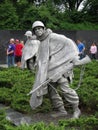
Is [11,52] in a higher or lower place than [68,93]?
lower

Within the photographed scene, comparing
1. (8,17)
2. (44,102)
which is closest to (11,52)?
(8,17)

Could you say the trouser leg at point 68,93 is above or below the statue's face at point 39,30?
below

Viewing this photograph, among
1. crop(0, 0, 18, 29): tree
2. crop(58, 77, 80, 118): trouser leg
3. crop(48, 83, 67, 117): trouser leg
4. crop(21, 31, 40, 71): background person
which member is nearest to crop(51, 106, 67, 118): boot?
crop(48, 83, 67, 117): trouser leg

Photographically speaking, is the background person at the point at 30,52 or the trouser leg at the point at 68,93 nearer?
the trouser leg at the point at 68,93

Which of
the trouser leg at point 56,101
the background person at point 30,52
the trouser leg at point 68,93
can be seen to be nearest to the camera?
the trouser leg at point 68,93

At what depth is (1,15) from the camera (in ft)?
96.9

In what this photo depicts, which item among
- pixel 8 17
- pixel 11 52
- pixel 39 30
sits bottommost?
pixel 11 52

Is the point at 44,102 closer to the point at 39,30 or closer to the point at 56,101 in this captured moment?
the point at 56,101

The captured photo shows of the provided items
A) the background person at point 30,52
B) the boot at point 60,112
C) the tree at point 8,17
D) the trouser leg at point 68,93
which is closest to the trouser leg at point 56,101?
the boot at point 60,112

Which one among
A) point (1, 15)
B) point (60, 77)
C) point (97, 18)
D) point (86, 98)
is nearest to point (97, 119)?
point (60, 77)

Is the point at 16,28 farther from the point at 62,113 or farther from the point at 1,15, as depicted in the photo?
the point at 62,113

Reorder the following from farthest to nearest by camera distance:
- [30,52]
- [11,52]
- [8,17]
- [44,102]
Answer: [8,17] < [11,52] < [30,52] < [44,102]

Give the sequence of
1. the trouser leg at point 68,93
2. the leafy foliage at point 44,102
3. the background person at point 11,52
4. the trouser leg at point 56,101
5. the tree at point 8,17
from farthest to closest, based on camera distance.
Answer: the tree at point 8,17, the background person at point 11,52, the trouser leg at point 56,101, the trouser leg at point 68,93, the leafy foliage at point 44,102

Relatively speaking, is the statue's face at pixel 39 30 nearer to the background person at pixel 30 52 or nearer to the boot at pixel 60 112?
the background person at pixel 30 52
